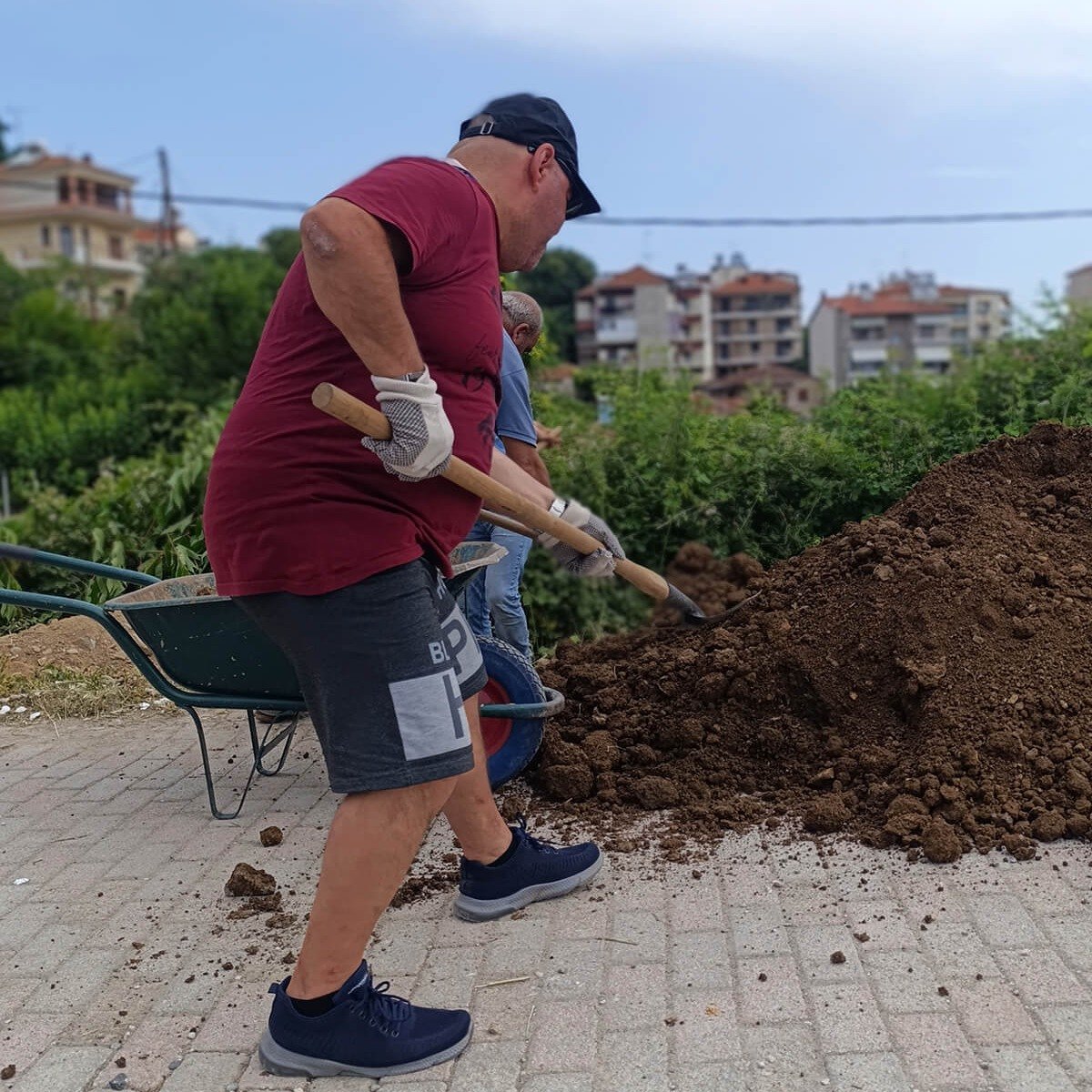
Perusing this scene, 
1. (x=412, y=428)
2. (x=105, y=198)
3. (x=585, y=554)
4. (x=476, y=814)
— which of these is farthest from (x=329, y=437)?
(x=105, y=198)

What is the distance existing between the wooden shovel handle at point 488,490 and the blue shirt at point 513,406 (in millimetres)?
1028

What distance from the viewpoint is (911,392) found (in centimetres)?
696

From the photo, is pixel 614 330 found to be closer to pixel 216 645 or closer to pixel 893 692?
pixel 893 692

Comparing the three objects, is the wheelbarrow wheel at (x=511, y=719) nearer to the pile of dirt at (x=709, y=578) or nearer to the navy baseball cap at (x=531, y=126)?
the pile of dirt at (x=709, y=578)

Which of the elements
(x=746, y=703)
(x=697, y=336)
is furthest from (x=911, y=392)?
(x=697, y=336)

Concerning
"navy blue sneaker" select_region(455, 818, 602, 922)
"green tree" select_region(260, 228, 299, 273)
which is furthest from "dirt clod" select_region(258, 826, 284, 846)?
"green tree" select_region(260, 228, 299, 273)

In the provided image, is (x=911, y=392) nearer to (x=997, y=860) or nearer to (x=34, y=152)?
(x=997, y=860)

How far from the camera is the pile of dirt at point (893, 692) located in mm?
3365

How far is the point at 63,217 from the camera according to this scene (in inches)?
2945

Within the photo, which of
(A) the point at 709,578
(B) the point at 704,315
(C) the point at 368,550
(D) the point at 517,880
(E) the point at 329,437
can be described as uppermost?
(B) the point at 704,315

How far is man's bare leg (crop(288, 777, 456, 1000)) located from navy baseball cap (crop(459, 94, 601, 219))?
1.44 m

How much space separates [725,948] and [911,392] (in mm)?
4909

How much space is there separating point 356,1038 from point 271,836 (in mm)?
1360

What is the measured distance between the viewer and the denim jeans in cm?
462
